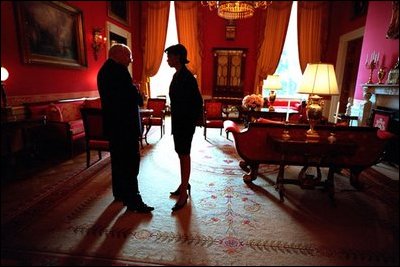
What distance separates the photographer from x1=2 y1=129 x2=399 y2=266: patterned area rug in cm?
154

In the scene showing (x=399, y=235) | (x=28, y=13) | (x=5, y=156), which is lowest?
(x=399, y=235)

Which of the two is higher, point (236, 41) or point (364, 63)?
point (236, 41)

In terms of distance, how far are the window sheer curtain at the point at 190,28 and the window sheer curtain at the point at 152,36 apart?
0.36m

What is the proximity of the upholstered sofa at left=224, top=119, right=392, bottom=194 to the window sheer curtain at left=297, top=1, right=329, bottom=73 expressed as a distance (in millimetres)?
4590

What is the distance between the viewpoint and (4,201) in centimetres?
154

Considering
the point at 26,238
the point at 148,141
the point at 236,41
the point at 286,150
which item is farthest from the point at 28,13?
the point at 236,41

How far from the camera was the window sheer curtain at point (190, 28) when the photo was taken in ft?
21.3

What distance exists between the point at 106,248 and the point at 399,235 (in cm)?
162

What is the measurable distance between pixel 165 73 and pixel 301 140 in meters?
5.45

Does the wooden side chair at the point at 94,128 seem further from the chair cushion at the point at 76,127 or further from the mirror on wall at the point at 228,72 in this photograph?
the mirror on wall at the point at 228,72

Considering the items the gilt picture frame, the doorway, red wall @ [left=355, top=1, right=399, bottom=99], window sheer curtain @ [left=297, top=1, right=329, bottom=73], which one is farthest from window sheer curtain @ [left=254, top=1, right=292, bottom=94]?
red wall @ [left=355, top=1, right=399, bottom=99]

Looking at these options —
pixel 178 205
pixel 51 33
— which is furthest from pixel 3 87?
pixel 178 205

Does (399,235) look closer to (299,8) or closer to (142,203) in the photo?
(142,203)

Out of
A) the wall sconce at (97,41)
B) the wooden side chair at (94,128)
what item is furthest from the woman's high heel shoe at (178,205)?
the wall sconce at (97,41)
